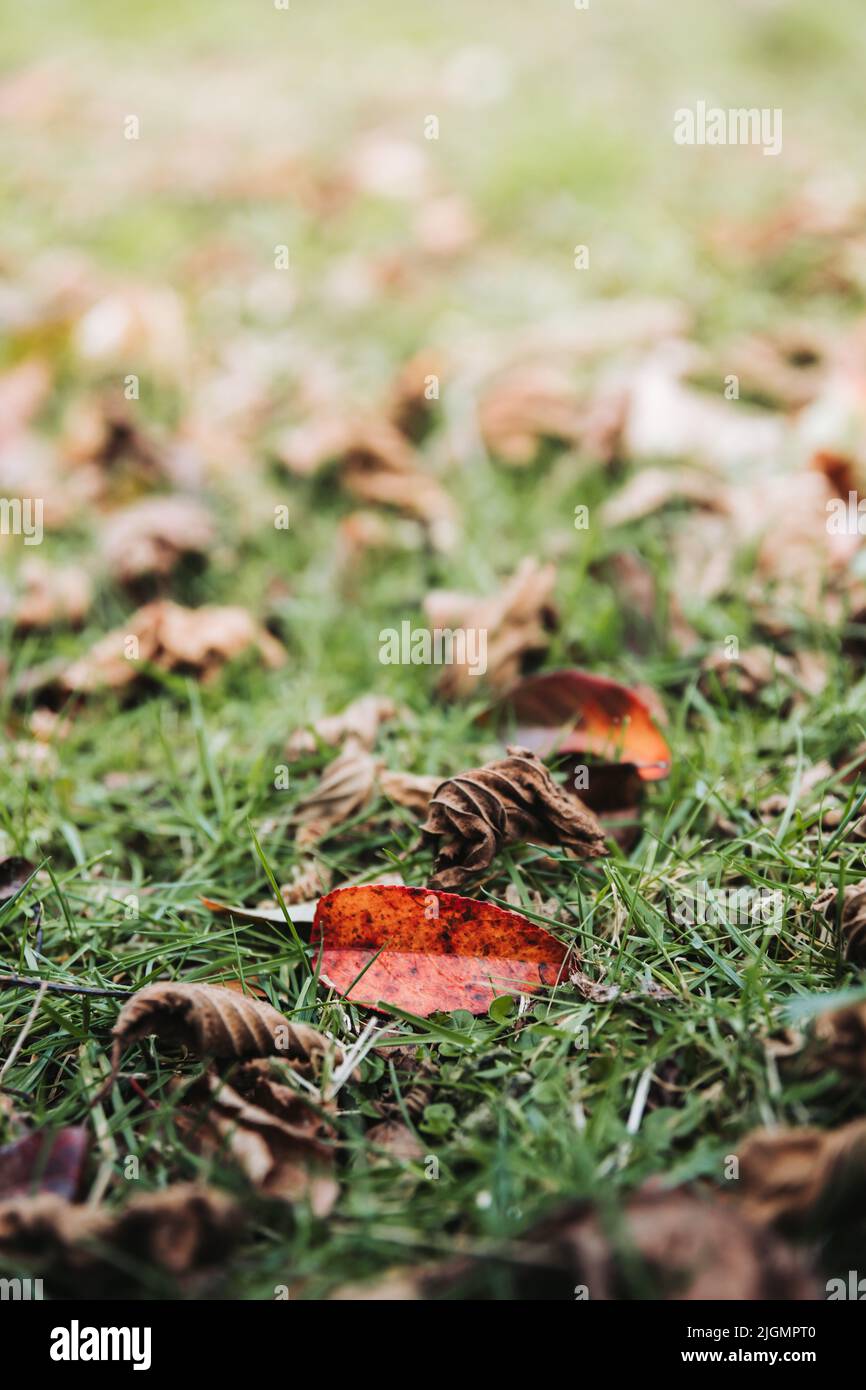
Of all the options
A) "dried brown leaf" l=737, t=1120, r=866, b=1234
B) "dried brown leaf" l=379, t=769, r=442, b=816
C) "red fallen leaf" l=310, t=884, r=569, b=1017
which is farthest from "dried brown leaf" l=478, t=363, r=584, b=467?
"dried brown leaf" l=737, t=1120, r=866, b=1234

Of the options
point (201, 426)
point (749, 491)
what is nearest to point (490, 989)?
point (749, 491)

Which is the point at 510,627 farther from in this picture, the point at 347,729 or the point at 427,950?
the point at 427,950

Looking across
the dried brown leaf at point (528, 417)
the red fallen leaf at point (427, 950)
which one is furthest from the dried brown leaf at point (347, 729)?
the dried brown leaf at point (528, 417)

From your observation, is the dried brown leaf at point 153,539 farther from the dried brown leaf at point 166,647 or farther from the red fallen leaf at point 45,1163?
the red fallen leaf at point 45,1163
